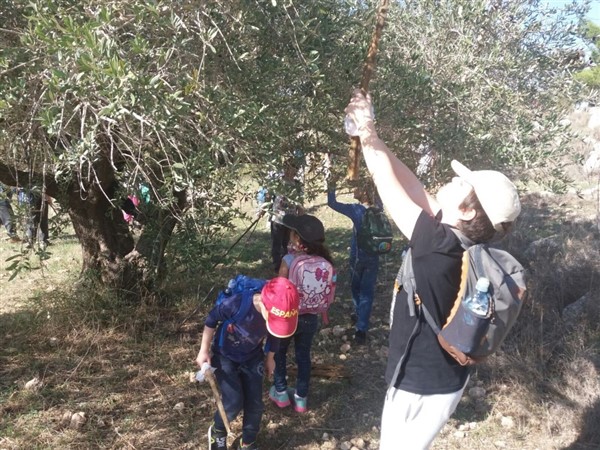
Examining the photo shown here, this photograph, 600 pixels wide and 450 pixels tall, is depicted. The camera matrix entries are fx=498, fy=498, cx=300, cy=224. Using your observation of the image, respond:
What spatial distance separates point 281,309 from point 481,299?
1.17 m

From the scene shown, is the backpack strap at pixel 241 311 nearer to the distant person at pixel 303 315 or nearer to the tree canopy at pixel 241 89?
the tree canopy at pixel 241 89

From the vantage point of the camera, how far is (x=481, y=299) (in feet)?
5.98

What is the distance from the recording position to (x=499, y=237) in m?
1.99

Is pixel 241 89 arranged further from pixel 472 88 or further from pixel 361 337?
pixel 361 337

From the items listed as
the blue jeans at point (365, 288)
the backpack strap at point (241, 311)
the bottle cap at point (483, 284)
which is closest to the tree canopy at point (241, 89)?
the backpack strap at point (241, 311)

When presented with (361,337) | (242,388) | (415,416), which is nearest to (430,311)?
(415,416)

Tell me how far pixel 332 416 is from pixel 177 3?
3.03 meters

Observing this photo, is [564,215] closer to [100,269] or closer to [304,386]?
[304,386]

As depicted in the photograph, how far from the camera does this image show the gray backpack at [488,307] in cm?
185

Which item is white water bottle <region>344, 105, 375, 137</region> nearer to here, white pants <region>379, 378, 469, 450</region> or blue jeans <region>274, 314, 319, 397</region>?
white pants <region>379, 378, 469, 450</region>

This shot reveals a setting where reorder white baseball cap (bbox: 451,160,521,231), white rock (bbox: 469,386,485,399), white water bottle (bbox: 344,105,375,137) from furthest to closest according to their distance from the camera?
white rock (bbox: 469,386,485,399) < white water bottle (bbox: 344,105,375,137) < white baseball cap (bbox: 451,160,521,231)

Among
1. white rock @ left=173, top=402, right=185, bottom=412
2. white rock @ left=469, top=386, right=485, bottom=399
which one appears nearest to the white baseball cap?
white rock @ left=469, top=386, right=485, bottom=399

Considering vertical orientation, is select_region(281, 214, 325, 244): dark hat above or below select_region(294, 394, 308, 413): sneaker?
above

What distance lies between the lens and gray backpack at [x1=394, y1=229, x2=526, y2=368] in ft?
6.06
